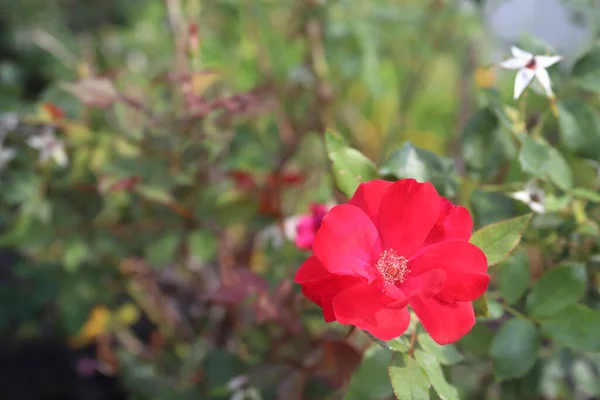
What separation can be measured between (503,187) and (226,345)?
1.90ft

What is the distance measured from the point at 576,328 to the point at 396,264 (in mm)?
214

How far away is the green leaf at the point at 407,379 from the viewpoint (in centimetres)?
45

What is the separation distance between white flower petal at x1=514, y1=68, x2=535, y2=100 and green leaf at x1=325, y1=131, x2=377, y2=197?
16 centimetres

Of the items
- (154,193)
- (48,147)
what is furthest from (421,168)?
(48,147)

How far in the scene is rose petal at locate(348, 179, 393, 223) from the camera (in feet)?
1.57

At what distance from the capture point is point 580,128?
25.0 inches

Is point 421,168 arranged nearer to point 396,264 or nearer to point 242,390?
point 396,264

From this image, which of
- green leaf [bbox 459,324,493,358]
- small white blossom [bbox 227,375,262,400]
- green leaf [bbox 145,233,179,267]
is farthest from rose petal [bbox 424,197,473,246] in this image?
green leaf [bbox 145,233,179,267]

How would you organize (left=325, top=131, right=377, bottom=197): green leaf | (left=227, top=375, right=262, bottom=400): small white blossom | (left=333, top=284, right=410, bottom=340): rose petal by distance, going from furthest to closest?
(left=227, top=375, right=262, bottom=400): small white blossom
(left=325, top=131, right=377, bottom=197): green leaf
(left=333, top=284, right=410, bottom=340): rose petal

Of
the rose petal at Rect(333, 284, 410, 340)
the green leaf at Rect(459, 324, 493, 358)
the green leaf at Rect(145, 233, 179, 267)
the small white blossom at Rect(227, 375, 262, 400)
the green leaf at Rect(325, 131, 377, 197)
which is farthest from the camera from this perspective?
the green leaf at Rect(145, 233, 179, 267)

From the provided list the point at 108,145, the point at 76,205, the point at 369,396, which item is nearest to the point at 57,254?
the point at 76,205

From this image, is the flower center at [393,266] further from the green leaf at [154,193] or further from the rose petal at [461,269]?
the green leaf at [154,193]

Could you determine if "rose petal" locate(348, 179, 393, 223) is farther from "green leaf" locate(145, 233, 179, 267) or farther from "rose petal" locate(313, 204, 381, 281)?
"green leaf" locate(145, 233, 179, 267)

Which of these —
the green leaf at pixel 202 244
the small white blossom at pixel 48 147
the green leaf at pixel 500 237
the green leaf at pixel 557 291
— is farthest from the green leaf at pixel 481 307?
the small white blossom at pixel 48 147
